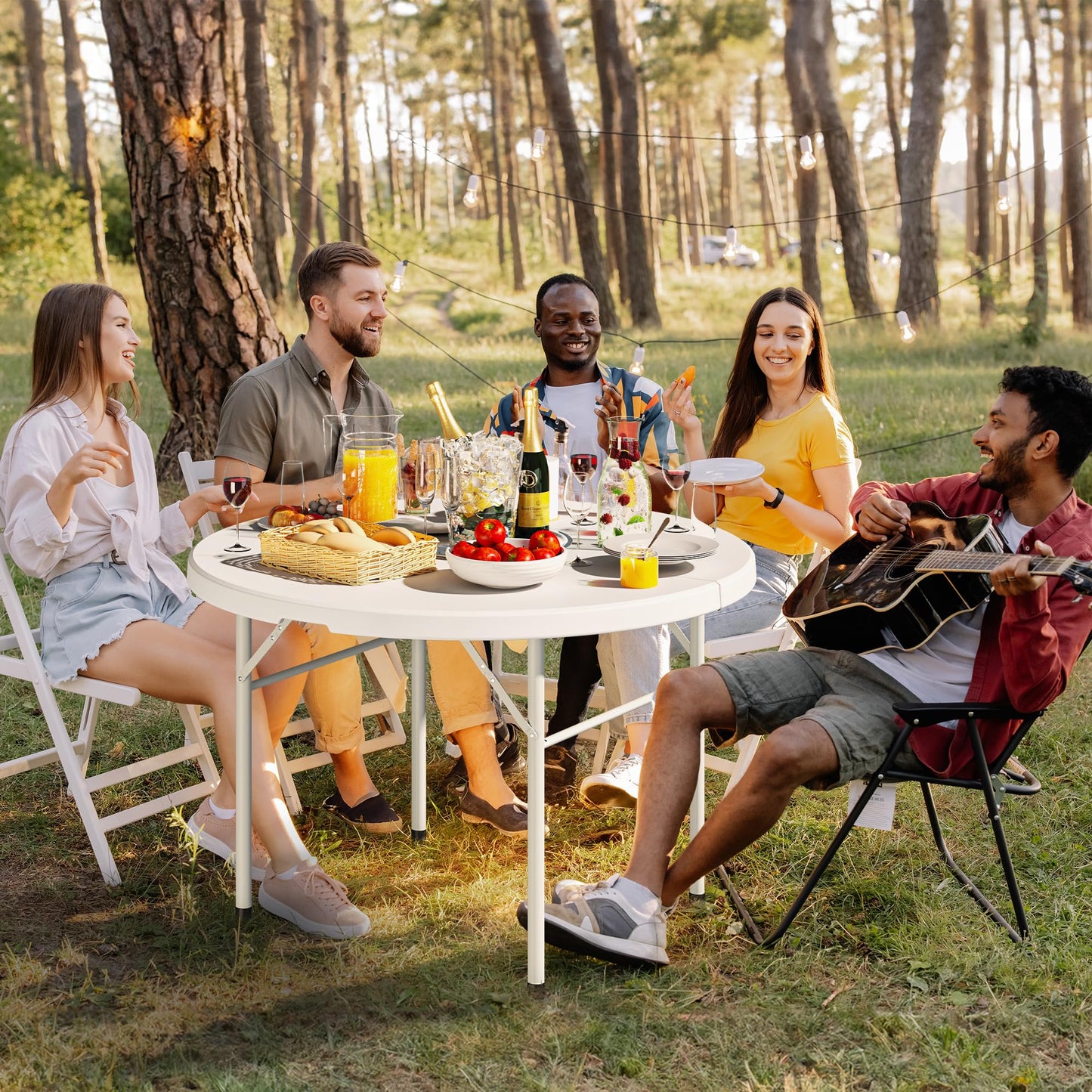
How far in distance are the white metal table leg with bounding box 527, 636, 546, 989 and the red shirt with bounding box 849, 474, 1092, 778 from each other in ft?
2.67

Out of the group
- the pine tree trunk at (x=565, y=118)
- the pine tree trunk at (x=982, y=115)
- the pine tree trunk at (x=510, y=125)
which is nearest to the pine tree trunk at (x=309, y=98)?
the pine tree trunk at (x=565, y=118)

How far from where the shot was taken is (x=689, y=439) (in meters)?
3.51

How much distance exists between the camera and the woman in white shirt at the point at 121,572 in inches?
109

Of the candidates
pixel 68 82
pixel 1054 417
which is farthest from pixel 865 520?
pixel 68 82

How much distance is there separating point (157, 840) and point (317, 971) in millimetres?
901

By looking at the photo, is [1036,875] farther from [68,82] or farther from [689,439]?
[68,82]

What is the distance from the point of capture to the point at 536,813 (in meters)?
2.41

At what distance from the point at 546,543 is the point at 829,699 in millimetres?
722

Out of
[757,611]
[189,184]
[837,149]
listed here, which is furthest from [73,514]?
[837,149]

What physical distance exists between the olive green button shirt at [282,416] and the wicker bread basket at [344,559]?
0.87 metres

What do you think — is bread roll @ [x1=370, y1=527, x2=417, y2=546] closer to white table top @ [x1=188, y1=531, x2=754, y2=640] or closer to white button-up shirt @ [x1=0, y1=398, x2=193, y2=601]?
white table top @ [x1=188, y1=531, x2=754, y2=640]

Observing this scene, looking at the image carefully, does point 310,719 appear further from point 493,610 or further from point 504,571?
point 493,610

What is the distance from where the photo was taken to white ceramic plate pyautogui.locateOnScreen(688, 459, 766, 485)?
114 inches

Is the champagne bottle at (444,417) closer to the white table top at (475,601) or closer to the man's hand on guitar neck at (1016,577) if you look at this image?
the white table top at (475,601)
